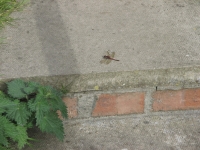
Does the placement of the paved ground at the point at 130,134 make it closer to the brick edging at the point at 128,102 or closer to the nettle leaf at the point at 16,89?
the brick edging at the point at 128,102

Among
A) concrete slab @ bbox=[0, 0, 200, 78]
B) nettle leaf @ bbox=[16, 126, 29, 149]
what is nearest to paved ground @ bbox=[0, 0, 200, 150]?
concrete slab @ bbox=[0, 0, 200, 78]

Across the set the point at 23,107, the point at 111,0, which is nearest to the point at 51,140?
the point at 23,107

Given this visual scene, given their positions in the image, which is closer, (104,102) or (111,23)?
(104,102)

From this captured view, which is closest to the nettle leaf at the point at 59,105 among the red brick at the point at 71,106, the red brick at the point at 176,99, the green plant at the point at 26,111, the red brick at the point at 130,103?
the green plant at the point at 26,111

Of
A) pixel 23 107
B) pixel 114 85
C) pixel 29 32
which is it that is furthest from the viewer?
pixel 29 32

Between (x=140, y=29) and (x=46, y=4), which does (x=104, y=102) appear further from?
(x=46, y=4)

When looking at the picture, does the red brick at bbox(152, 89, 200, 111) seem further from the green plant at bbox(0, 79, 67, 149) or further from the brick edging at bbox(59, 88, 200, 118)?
the green plant at bbox(0, 79, 67, 149)

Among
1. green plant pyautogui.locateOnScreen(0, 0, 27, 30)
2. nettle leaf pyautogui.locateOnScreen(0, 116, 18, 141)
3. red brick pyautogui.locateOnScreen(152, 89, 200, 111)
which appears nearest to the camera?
nettle leaf pyautogui.locateOnScreen(0, 116, 18, 141)
